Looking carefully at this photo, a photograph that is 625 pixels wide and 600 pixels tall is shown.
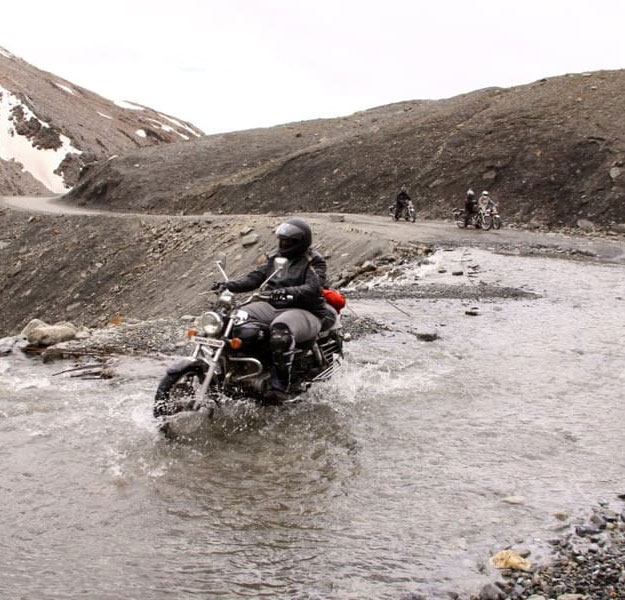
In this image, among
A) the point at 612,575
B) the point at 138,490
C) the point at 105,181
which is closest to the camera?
the point at 612,575

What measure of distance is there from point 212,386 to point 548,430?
3646 millimetres

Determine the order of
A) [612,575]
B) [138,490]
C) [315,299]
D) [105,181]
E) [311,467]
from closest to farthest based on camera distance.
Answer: [612,575] < [138,490] < [311,467] < [315,299] < [105,181]

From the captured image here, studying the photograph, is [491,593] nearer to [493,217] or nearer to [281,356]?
[281,356]

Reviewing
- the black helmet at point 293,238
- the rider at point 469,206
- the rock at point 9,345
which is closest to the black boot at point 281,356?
the black helmet at point 293,238

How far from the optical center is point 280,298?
26.8ft

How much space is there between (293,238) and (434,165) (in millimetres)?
34690

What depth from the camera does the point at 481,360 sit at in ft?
36.3

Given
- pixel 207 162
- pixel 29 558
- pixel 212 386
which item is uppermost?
pixel 207 162

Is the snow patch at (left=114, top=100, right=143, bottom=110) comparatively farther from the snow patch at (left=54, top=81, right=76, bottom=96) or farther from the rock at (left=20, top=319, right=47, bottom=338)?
the rock at (left=20, top=319, right=47, bottom=338)

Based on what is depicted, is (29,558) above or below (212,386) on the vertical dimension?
below

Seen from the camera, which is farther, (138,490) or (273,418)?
(273,418)

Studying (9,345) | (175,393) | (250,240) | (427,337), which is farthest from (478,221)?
(175,393)

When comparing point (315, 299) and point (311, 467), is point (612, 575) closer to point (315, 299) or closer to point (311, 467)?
point (311, 467)

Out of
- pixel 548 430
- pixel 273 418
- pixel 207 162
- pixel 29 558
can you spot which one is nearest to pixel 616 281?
pixel 548 430
